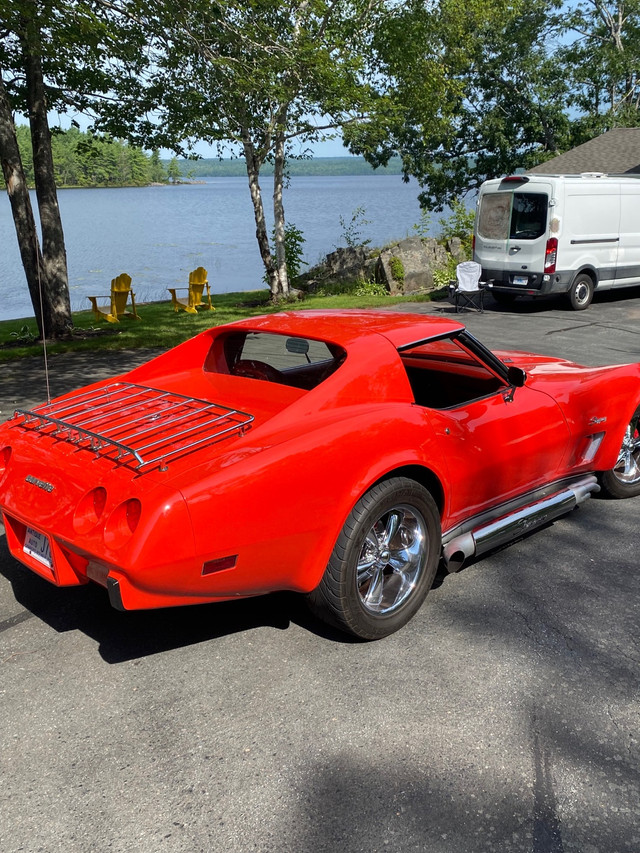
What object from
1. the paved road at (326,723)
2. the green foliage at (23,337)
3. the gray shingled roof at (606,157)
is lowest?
the paved road at (326,723)

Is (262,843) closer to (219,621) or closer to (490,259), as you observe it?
(219,621)

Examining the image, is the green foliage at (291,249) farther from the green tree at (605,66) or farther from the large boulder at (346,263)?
the green tree at (605,66)

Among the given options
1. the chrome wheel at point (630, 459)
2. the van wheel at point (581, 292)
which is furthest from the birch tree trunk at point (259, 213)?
the chrome wheel at point (630, 459)

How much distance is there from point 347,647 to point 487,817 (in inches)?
Result: 45.2

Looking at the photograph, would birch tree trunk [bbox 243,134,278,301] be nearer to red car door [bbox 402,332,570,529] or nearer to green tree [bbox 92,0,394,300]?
green tree [bbox 92,0,394,300]

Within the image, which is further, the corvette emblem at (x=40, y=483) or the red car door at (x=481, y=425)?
the red car door at (x=481, y=425)

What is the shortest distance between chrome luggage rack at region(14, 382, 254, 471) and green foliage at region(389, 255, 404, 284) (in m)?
15.8

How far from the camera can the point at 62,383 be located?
9523mm

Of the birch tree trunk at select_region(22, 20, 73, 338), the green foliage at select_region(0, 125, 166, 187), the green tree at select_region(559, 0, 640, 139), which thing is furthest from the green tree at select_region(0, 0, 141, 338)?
the green foliage at select_region(0, 125, 166, 187)

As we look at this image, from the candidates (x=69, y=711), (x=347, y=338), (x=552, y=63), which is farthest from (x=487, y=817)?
(x=552, y=63)

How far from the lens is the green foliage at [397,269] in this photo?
19.5m

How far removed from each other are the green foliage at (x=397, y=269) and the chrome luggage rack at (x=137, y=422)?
15753mm

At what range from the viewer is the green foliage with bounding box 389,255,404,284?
19484mm

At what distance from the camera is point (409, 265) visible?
19.7 metres
